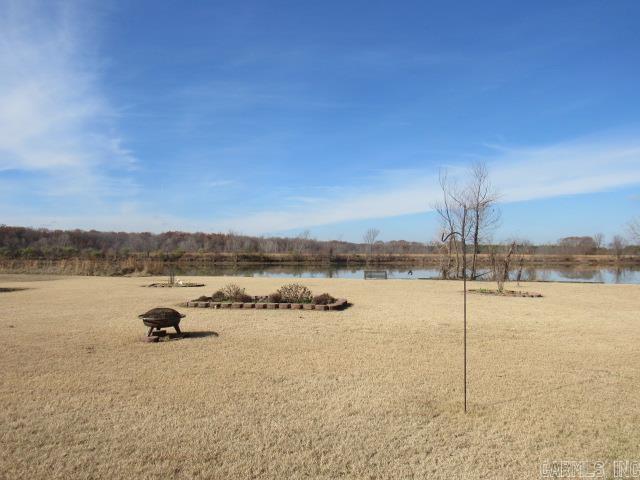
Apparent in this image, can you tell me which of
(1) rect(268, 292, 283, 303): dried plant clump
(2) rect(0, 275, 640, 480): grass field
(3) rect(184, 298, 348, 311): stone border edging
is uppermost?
(1) rect(268, 292, 283, 303): dried plant clump

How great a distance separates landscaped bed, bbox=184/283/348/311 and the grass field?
1.90m

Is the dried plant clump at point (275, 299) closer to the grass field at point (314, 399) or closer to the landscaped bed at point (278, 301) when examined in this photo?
the landscaped bed at point (278, 301)

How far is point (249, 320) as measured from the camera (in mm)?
9648

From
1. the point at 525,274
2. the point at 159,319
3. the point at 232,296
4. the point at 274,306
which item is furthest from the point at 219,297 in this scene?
the point at 525,274

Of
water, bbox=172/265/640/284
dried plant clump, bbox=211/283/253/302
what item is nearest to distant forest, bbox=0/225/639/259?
water, bbox=172/265/640/284

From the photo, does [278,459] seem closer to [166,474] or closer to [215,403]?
[166,474]

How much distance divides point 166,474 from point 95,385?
7.93 ft

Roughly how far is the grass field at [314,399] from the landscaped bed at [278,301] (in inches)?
74.7

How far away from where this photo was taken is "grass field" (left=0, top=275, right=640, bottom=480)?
11.5 ft

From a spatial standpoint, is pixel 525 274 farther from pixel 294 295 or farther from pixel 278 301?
pixel 278 301

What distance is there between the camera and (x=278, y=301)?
11.9 m

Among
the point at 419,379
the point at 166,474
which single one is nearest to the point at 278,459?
the point at 166,474

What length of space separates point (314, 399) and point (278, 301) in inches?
283

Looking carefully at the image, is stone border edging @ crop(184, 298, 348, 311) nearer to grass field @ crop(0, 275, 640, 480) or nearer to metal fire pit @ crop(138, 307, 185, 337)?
grass field @ crop(0, 275, 640, 480)
